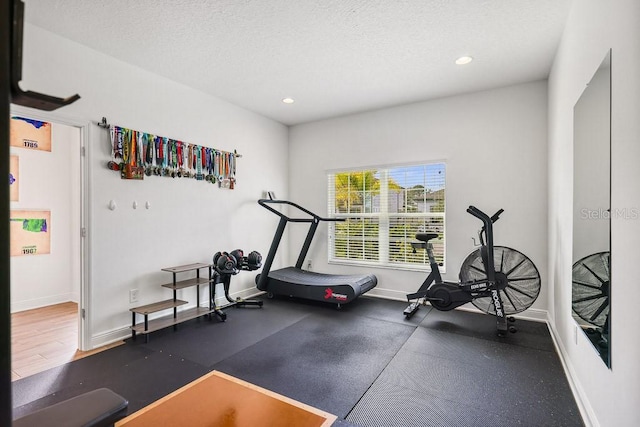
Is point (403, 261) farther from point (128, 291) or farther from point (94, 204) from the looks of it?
point (94, 204)

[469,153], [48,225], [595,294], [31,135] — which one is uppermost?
[31,135]

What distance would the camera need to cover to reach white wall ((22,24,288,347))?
9.95 ft

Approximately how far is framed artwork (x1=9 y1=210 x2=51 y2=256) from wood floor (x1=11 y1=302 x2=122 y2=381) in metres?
0.81

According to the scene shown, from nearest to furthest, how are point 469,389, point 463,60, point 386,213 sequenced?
point 469,389 < point 463,60 < point 386,213

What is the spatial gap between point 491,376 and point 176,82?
4396 mm

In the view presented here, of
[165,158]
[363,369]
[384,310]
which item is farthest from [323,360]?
[165,158]

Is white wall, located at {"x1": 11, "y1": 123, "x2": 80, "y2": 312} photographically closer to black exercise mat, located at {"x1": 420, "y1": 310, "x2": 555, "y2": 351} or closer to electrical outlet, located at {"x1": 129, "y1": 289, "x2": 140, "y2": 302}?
electrical outlet, located at {"x1": 129, "y1": 289, "x2": 140, "y2": 302}

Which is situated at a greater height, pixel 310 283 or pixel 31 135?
pixel 31 135

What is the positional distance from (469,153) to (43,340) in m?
5.29

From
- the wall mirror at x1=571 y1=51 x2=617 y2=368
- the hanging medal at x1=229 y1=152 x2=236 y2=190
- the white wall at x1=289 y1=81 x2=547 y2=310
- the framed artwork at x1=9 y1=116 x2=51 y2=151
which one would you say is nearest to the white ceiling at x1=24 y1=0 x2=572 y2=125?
the white wall at x1=289 y1=81 x2=547 y2=310

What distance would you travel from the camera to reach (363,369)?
106 inches

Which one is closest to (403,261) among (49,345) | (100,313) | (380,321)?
(380,321)

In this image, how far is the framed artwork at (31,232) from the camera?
14.3 ft

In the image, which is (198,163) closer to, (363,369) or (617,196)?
(363,369)
